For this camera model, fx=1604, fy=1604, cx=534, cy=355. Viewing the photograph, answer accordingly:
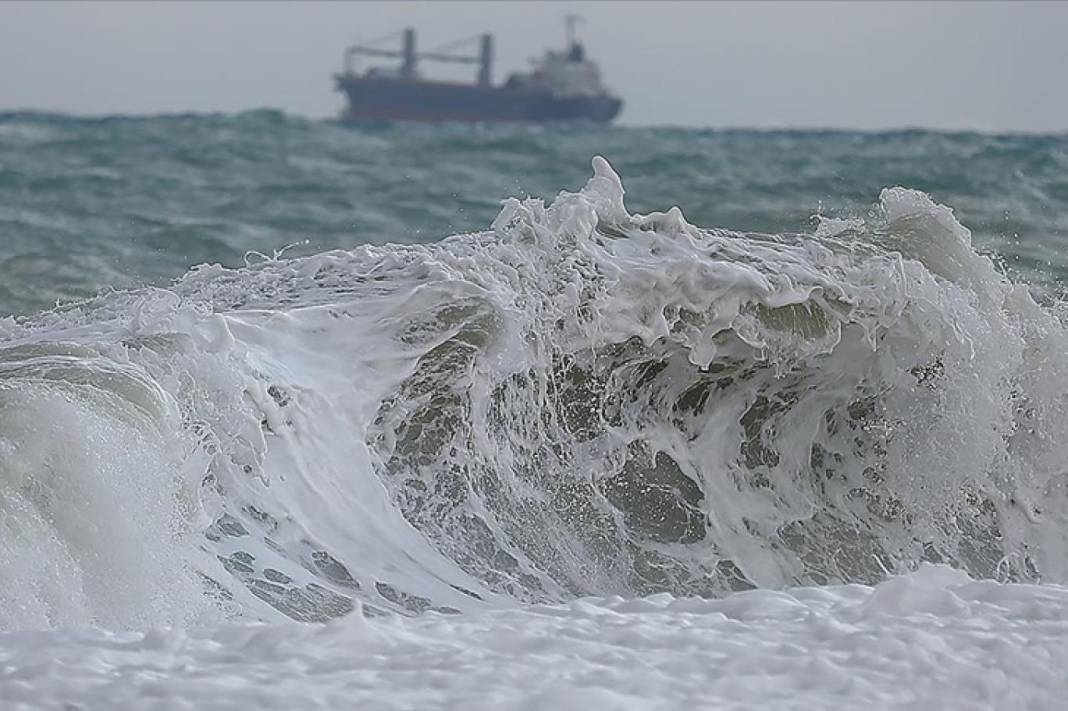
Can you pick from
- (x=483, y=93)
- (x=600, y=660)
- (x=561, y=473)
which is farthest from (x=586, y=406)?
(x=483, y=93)

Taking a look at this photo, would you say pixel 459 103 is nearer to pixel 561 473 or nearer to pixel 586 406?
pixel 586 406

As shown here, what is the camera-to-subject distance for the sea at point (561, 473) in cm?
214

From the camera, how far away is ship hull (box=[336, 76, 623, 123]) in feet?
90.5

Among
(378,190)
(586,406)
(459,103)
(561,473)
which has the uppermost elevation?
(459,103)

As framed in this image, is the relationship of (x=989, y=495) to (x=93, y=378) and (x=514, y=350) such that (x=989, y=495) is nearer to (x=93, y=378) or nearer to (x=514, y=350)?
(x=514, y=350)

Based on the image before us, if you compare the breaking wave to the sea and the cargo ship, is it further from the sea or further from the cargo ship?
the cargo ship

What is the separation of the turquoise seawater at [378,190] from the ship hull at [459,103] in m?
10.6

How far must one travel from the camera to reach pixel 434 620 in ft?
7.64

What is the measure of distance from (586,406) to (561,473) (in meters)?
0.20

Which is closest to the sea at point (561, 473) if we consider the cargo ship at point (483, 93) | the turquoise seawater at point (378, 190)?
the turquoise seawater at point (378, 190)

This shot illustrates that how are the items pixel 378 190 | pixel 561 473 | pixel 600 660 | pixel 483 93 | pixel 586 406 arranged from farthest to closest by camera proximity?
pixel 483 93 → pixel 378 190 → pixel 586 406 → pixel 561 473 → pixel 600 660

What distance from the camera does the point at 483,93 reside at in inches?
1097

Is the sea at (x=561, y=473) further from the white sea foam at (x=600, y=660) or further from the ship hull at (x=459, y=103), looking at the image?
the ship hull at (x=459, y=103)

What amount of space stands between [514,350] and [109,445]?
1174mm
